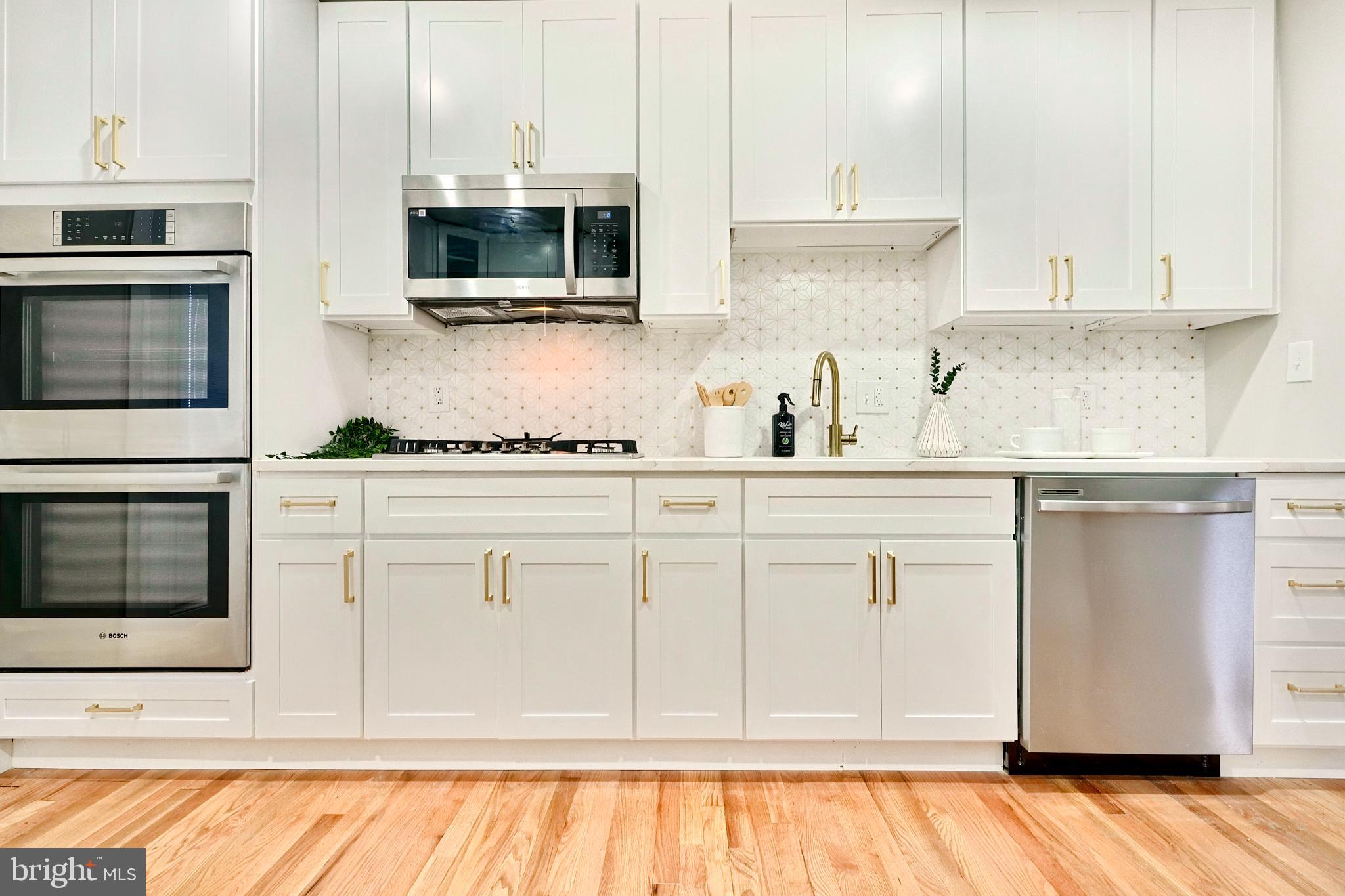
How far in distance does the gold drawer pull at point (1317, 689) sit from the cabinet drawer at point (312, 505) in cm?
295

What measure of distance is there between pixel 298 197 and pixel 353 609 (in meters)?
1.42

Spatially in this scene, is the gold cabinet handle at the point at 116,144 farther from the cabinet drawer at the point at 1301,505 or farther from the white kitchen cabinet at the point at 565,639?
the cabinet drawer at the point at 1301,505

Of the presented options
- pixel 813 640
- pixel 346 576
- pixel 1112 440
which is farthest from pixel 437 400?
pixel 1112 440

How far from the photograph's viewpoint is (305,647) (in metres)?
2.10

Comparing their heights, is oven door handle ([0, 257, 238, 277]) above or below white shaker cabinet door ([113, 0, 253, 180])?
below

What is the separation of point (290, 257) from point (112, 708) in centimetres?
155

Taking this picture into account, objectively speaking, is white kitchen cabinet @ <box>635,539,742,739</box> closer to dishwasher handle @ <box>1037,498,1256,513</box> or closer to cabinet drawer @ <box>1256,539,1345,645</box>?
dishwasher handle @ <box>1037,498,1256,513</box>

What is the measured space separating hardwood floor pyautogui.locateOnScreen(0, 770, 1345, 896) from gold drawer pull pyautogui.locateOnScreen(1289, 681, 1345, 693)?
29 cm

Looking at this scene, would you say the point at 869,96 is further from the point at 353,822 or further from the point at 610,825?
the point at 353,822

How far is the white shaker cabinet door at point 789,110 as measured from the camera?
2.32m

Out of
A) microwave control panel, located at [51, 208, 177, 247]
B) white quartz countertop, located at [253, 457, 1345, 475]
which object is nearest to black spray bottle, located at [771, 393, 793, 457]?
white quartz countertop, located at [253, 457, 1345, 475]

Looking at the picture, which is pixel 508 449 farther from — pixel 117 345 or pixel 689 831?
pixel 689 831

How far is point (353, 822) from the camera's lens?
1846 millimetres

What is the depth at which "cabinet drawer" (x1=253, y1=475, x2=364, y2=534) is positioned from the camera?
2.10 m
